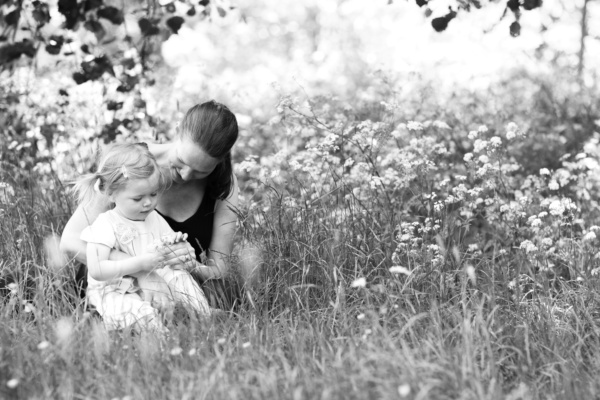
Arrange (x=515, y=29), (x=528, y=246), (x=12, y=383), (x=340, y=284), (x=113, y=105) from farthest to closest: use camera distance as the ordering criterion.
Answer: (x=113, y=105) < (x=515, y=29) < (x=528, y=246) < (x=340, y=284) < (x=12, y=383)

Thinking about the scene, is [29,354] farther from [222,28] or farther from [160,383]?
[222,28]

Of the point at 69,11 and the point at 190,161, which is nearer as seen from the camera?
the point at 190,161

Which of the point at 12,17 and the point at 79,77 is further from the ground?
the point at 12,17

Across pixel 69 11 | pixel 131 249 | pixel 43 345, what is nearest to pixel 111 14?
pixel 69 11

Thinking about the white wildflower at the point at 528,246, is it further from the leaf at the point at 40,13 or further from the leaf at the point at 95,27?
the leaf at the point at 40,13

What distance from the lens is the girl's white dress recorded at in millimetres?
3330

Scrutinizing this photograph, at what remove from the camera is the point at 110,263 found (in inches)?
132

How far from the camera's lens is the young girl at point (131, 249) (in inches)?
131

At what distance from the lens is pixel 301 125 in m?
4.74

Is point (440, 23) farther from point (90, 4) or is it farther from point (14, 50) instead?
point (14, 50)

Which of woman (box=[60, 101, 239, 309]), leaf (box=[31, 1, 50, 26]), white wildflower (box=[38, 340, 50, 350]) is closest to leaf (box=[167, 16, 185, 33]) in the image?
leaf (box=[31, 1, 50, 26])

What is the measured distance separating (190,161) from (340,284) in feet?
2.79

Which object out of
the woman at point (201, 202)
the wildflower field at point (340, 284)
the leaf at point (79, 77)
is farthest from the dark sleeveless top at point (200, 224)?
the leaf at point (79, 77)

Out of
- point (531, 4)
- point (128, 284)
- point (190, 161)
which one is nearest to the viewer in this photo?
point (128, 284)
